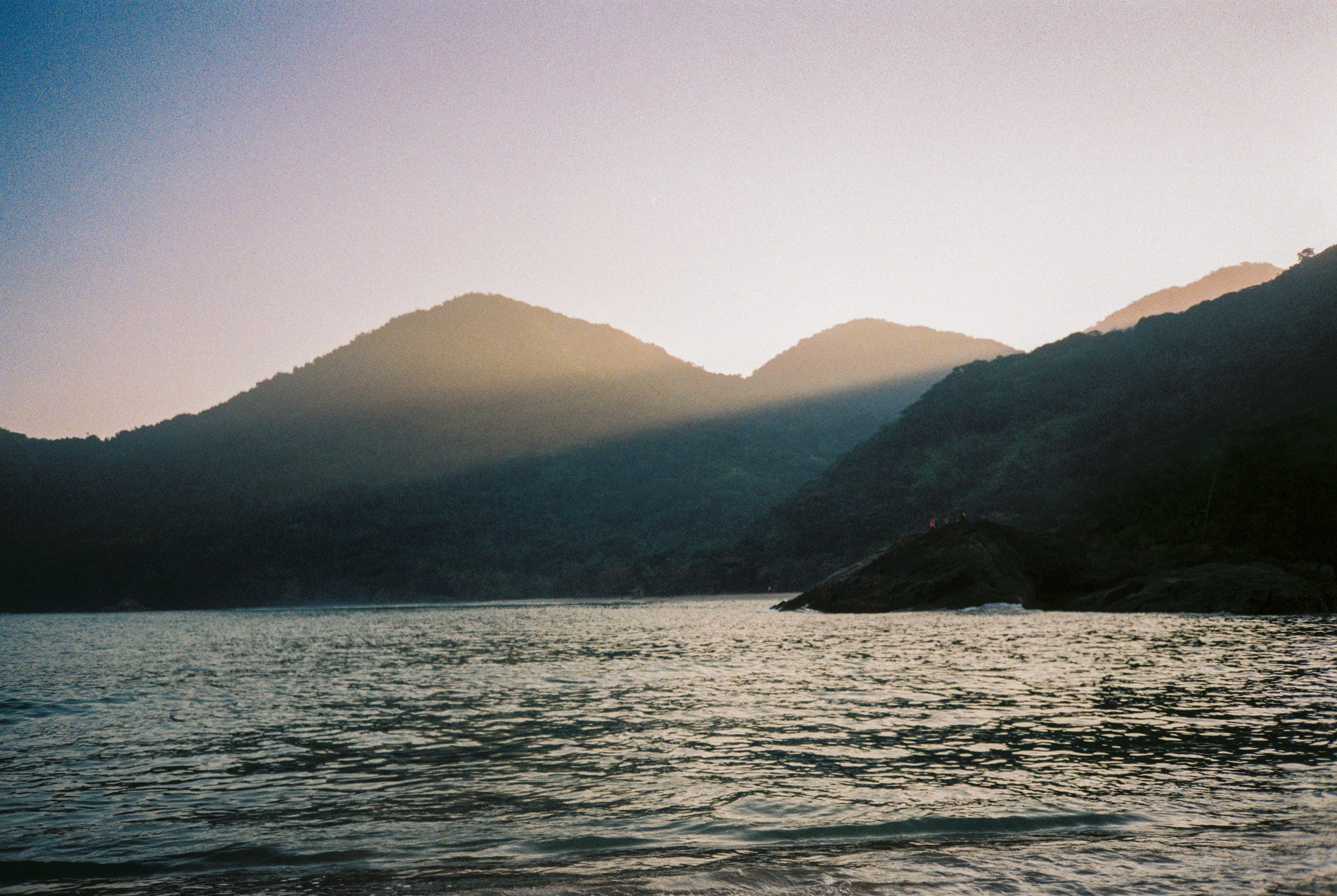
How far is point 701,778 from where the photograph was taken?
15938 millimetres

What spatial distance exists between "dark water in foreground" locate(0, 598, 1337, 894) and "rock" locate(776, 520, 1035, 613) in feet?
136

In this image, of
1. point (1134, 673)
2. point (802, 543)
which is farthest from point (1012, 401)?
point (1134, 673)

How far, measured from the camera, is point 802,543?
585ft

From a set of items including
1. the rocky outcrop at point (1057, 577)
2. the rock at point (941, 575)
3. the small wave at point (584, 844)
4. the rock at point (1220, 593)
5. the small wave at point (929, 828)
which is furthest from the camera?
the rock at point (941, 575)

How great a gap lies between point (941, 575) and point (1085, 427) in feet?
301

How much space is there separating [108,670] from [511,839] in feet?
137

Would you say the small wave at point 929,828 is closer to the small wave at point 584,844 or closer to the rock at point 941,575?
the small wave at point 584,844

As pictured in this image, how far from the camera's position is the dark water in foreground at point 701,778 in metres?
10.6

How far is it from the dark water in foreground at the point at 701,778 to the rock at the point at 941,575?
136 ft

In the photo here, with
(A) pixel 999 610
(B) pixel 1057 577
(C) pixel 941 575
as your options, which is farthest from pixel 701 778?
(B) pixel 1057 577

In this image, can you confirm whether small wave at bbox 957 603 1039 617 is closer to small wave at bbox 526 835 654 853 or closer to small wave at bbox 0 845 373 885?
small wave at bbox 526 835 654 853

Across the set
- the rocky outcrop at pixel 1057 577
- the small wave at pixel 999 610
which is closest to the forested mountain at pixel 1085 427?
the rocky outcrop at pixel 1057 577

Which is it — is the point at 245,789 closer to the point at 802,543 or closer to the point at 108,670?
the point at 108,670

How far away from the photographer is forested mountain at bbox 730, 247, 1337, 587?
124 meters
